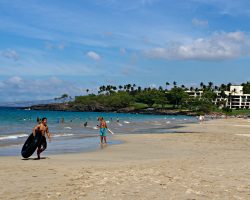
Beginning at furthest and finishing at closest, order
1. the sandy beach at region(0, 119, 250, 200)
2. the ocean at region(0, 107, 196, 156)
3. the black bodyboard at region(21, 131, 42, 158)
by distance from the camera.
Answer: the ocean at region(0, 107, 196, 156), the black bodyboard at region(21, 131, 42, 158), the sandy beach at region(0, 119, 250, 200)

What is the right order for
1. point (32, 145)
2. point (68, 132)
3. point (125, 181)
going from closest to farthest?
point (125, 181)
point (32, 145)
point (68, 132)

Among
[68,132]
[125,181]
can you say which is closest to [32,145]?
[125,181]

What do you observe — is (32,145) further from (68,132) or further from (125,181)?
(68,132)

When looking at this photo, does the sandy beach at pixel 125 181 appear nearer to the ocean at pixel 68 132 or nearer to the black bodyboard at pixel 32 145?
the black bodyboard at pixel 32 145

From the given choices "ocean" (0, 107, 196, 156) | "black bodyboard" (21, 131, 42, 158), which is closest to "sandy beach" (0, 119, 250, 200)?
"black bodyboard" (21, 131, 42, 158)

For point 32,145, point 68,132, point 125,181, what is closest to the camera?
point 125,181

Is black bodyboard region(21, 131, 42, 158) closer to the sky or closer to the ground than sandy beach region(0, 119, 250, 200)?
closer to the sky

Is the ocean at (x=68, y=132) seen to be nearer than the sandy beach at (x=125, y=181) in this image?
No

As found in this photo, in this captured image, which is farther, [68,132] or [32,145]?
[68,132]

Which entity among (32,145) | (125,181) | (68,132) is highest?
(32,145)

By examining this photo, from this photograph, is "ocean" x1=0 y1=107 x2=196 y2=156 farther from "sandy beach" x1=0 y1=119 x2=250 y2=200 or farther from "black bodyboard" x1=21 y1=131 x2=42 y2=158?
"sandy beach" x1=0 y1=119 x2=250 y2=200

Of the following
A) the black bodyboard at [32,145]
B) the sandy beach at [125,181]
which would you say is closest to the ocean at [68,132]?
the black bodyboard at [32,145]

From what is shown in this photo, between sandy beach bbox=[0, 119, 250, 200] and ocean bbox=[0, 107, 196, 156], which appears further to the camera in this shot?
ocean bbox=[0, 107, 196, 156]

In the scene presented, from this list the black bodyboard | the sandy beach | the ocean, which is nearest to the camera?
the sandy beach
